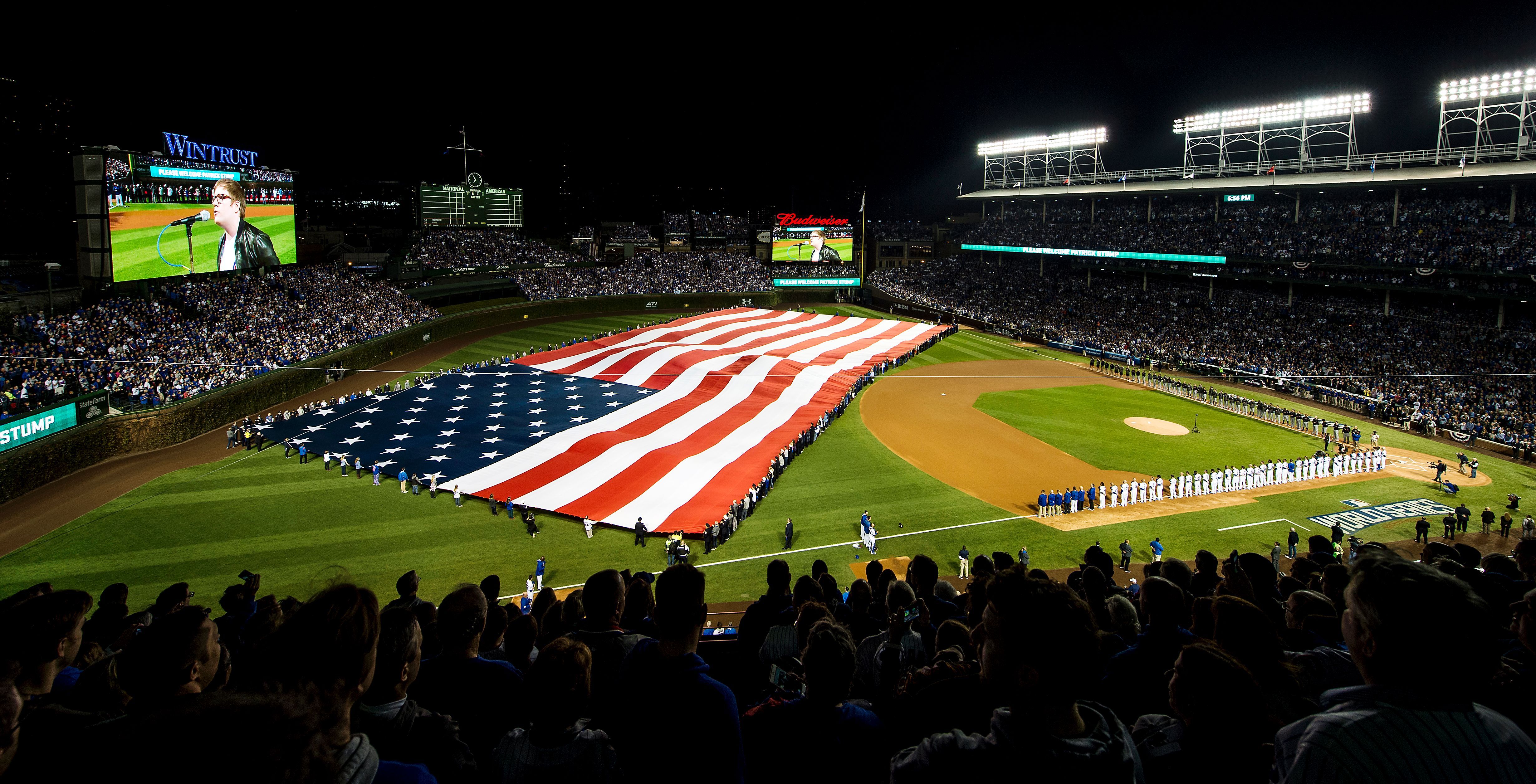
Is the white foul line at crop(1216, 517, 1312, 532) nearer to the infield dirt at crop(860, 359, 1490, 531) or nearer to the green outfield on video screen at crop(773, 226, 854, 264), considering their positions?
the infield dirt at crop(860, 359, 1490, 531)

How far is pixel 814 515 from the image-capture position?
23828mm

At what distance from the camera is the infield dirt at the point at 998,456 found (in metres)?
25.4

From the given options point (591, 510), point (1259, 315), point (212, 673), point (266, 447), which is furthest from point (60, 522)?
point (1259, 315)

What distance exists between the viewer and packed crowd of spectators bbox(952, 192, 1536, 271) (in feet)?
131

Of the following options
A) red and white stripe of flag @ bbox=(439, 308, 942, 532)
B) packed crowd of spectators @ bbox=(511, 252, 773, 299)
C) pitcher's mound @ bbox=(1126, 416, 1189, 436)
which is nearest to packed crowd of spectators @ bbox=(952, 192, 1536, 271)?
pitcher's mound @ bbox=(1126, 416, 1189, 436)

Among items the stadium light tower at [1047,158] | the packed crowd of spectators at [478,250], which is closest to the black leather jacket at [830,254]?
the stadium light tower at [1047,158]

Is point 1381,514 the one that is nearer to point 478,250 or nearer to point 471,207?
point 478,250

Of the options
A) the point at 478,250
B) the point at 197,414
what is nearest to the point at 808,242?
the point at 478,250

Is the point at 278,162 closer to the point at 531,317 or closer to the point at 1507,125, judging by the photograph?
the point at 531,317

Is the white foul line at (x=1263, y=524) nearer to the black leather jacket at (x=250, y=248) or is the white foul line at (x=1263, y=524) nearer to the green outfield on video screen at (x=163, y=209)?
the green outfield on video screen at (x=163, y=209)

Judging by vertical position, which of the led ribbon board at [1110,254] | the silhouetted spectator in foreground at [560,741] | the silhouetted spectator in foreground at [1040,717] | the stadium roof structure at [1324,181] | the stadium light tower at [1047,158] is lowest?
the silhouetted spectator in foreground at [560,741]

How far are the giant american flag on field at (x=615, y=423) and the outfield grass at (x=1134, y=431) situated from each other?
9551 mm

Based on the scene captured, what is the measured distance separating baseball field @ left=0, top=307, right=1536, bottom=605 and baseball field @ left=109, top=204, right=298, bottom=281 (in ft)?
29.0

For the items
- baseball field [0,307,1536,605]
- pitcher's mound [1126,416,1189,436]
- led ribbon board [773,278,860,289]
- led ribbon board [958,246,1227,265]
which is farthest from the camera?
led ribbon board [773,278,860,289]
